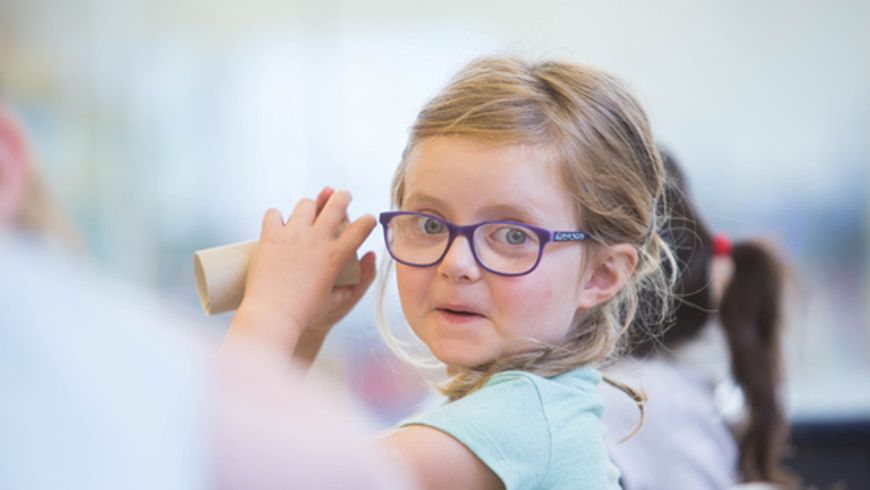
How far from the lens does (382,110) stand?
8.26 feet

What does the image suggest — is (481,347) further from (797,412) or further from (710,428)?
(797,412)

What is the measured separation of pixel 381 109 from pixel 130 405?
7.66ft

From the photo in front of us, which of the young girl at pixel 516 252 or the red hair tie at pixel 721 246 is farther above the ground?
the young girl at pixel 516 252

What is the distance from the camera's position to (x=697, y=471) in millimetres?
1562

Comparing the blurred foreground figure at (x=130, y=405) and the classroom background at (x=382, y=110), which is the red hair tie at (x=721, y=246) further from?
the blurred foreground figure at (x=130, y=405)

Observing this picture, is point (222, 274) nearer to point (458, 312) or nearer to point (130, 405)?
point (458, 312)

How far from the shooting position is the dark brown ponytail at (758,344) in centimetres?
178

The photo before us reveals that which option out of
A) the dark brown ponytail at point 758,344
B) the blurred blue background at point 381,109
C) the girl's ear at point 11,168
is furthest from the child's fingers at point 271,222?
the blurred blue background at point 381,109

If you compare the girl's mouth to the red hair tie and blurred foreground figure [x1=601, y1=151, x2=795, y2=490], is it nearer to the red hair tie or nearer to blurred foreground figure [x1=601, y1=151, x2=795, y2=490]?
blurred foreground figure [x1=601, y1=151, x2=795, y2=490]

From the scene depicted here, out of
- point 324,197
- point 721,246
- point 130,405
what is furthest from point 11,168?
point 721,246

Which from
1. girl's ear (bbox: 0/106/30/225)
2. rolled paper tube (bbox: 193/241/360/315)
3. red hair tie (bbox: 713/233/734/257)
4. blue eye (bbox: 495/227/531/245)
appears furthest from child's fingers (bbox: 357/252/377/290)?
red hair tie (bbox: 713/233/734/257)

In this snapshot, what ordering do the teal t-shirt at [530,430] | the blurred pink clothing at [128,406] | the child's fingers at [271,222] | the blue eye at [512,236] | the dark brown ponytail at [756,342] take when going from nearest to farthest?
the blurred pink clothing at [128,406]
the teal t-shirt at [530,430]
the blue eye at [512,236]
the child's fingers at [271,222]
the dark brown ponytail at [756,342]

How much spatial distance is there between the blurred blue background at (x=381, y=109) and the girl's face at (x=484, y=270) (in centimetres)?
150

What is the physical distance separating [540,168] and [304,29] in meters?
1.98
